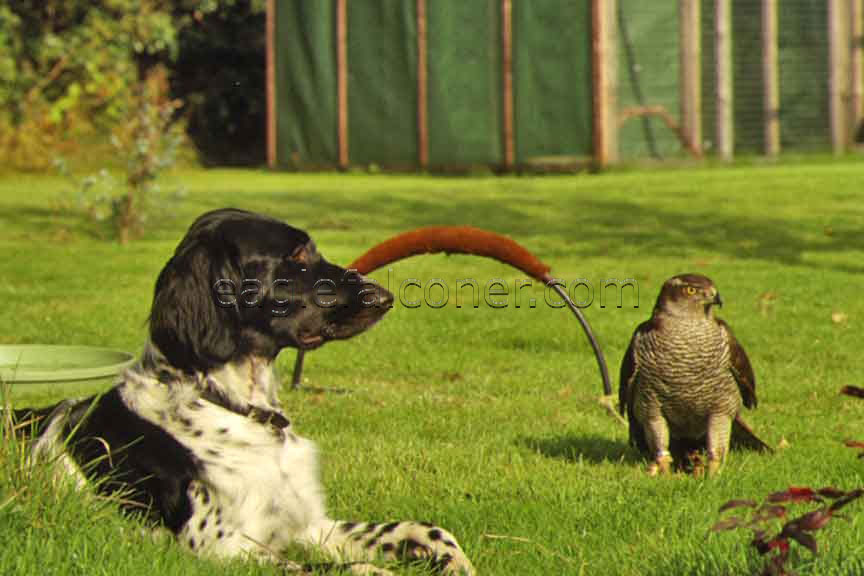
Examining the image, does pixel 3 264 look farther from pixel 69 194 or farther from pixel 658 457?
pixel 658 457

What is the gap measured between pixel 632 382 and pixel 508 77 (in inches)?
698

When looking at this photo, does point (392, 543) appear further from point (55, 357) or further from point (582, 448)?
point (55, 357)

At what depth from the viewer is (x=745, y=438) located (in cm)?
641

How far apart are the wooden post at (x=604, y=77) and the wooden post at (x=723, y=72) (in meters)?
1.68

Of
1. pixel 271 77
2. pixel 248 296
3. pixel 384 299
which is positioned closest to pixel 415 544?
pixel 384 299

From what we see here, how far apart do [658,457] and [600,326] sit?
4.02m

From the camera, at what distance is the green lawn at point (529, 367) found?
4703 millimetres

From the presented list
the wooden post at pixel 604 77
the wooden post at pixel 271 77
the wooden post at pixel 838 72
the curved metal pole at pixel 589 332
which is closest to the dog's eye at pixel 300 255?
the curved metal pole at pixel 589 332

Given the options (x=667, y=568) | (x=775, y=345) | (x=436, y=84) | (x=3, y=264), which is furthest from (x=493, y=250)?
(x=436, y=84)

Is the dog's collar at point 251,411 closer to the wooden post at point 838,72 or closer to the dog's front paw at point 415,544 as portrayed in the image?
the dog's front paw at point 415,544

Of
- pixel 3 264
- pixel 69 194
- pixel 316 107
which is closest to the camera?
pixel 3 264

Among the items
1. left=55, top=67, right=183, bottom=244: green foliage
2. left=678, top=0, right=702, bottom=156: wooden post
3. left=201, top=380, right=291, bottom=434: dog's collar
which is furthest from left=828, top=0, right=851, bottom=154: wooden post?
left=201, top=380, right=291, bottom=434: dog's collar

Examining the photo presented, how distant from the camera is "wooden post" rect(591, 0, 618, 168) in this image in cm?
2234

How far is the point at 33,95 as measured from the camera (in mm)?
25281
